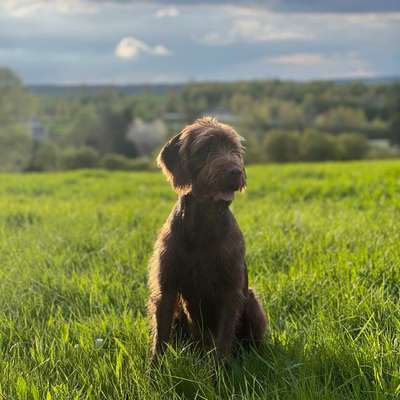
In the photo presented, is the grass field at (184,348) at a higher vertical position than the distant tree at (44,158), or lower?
higher

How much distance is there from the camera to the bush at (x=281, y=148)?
195ft

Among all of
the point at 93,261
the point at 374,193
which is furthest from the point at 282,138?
the point at 93,261

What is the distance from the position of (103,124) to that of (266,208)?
71.6 meters

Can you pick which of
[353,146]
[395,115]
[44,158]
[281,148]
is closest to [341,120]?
[395,115]

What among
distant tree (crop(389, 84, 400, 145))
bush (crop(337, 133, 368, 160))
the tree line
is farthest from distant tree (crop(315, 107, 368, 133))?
bush (crop(337, 133, 368, 160))

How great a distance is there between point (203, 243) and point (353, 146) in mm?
59045

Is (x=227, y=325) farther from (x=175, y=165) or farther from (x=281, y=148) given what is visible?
(x=281, y=148)

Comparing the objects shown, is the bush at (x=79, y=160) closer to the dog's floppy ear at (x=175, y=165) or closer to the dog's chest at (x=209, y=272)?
the dog's floppy ear at (x=175, y=165)

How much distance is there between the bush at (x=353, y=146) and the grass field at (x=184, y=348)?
5192 centimetres

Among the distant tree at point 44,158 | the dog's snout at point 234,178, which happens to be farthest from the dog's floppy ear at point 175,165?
the distant tree at point 44,158

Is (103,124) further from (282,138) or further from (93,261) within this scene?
(93,261)

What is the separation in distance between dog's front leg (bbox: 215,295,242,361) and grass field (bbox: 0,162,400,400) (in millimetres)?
115

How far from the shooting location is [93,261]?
19.0 ft

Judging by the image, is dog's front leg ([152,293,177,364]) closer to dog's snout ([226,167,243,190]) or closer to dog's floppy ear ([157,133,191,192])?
dog's floppy ear ([157,133,191,192])
